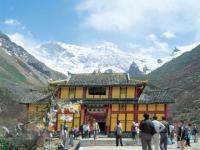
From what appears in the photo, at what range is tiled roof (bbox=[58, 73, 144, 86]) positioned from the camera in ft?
171

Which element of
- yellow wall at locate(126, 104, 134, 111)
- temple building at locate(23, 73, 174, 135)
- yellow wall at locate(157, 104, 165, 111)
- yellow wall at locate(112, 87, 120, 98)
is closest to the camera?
temple building at locate(23, 73, 174, 135)

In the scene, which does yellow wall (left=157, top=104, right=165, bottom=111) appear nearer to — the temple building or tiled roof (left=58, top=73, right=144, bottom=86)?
the temple building

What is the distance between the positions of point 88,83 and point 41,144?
30079mm

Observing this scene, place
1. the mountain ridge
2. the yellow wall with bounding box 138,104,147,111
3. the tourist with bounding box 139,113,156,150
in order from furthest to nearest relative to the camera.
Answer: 1. the mountain ridge
2. the yellow wall with bounding box 138,104,147,111
3. the tourist with bounding box 139,113,156,150

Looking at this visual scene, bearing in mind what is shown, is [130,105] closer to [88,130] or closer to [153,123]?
[88,130]

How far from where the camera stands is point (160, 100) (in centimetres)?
5194

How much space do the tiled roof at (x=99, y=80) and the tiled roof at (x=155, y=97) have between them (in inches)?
87.7

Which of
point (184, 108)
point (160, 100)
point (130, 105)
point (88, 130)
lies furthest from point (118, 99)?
point (184, 108)

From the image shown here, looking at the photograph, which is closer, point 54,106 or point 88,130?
point 54,106

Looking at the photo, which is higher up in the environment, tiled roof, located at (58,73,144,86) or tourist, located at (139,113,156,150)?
tiled roof, located at (58,73,144,86)

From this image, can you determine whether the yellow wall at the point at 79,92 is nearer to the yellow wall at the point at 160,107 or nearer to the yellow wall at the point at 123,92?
the yellow wall at the point at 123,92

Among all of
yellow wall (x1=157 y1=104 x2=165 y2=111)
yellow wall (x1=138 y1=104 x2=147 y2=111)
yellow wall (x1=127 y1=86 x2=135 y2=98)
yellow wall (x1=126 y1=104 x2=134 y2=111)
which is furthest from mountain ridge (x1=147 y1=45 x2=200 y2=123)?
yellow wall (x1=127 y1=86 x2=135 y2=98)

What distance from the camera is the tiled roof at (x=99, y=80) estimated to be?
52188mm

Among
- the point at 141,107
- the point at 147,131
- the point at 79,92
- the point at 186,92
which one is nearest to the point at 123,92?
the point at 141,107
